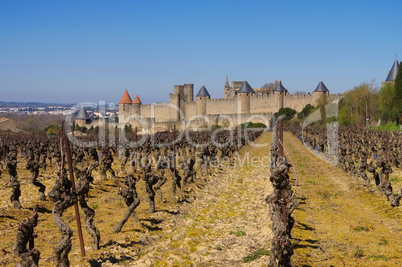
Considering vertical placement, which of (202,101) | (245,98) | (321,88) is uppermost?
(321,88)

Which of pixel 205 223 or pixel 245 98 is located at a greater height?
pixel 245 98

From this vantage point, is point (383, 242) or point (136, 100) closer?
point (383, 242)

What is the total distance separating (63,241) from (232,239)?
118 inches

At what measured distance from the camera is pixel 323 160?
61.9 feet

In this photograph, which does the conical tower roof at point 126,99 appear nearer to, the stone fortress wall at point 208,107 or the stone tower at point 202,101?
the stone fortress wall at point 208,107

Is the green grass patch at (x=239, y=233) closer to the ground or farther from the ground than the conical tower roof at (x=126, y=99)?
closer to the ground

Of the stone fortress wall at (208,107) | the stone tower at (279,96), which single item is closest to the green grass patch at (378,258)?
the stone fortress wall at (208,107)

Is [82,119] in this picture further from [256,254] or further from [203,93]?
[256,254]

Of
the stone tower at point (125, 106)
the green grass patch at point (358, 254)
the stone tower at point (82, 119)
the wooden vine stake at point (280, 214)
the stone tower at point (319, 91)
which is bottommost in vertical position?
the green grass patch at point (358, 254)

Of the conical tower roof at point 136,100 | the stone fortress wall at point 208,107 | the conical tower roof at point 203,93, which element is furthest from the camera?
the conical tower roof at point 136,100

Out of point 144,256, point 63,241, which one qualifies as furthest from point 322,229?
point 63,241

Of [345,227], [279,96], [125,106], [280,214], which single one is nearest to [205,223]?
[345,227]

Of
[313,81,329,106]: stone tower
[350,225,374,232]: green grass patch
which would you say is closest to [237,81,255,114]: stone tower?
[313,81,329,106]: stone tower

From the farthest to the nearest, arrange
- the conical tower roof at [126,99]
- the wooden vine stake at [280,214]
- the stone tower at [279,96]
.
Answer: the conical tower roof at [126,99]
the stone tower at [279,96]
the wooden vine stake at [280,214]
